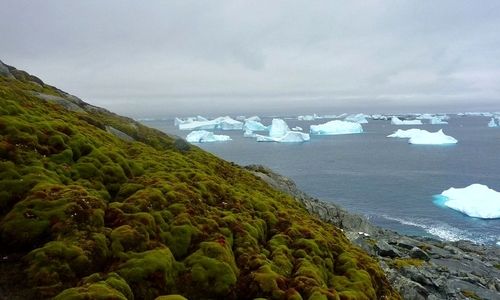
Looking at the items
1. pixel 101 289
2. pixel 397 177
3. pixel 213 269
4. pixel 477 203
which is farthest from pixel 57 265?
pixel 397 177

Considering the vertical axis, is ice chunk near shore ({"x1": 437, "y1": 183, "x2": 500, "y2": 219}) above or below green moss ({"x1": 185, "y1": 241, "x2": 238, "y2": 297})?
below

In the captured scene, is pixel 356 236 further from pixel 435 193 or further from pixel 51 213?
pixel 435 193

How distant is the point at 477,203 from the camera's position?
82750mm

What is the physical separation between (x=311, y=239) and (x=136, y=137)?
20093 millimetres

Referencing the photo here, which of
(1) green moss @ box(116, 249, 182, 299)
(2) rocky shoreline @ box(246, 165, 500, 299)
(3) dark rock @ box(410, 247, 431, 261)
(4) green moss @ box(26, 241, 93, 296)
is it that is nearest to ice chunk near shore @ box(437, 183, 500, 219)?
(2) rocky shoreline @ box(246, 165, 500, 299)

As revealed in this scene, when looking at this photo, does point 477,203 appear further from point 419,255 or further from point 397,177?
point 419,255

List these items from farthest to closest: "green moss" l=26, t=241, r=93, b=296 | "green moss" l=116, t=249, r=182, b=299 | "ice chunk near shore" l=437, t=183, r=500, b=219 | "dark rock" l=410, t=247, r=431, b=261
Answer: "ice chunk near shore" l=437, t=183, r=500, b=219 → "dark rock" l=410, t=247, r=431, b=261 → "green moss" l=116, t=249, r=182, b=299 → "green moss" l=26, t=241, r=93, b=296

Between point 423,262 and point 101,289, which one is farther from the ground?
point 101,289

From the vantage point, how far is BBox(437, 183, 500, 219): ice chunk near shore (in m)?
82.0

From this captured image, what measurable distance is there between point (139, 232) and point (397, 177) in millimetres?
116970

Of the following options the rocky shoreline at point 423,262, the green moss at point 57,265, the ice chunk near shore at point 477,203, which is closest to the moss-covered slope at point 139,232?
the green moss at point 57,265

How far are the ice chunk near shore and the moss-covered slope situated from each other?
70.9 m

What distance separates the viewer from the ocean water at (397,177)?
79.8m

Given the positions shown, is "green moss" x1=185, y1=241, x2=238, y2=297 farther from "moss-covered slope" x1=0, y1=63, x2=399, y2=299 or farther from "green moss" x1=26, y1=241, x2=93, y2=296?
"green moss" x1=26, y1=241, x2=93, y2=296
